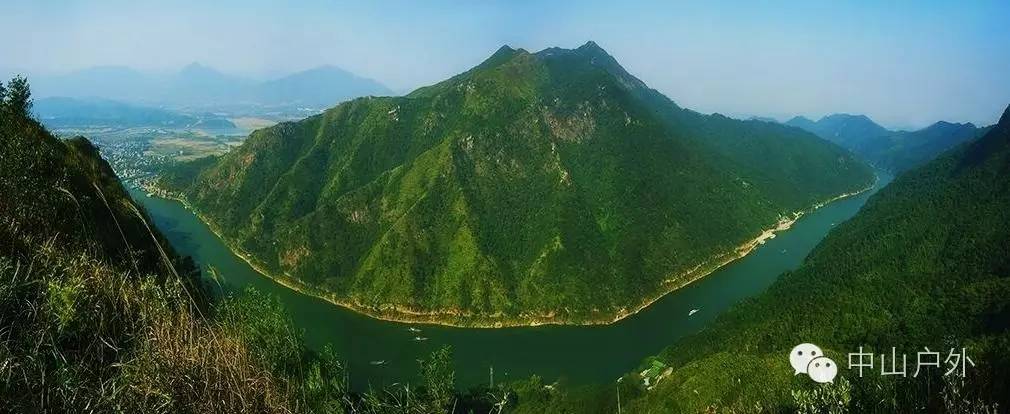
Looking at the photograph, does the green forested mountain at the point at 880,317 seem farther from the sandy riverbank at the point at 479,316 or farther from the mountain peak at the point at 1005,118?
the sandy riverbank at the point at 479,316

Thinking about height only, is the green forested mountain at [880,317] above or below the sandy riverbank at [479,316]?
above

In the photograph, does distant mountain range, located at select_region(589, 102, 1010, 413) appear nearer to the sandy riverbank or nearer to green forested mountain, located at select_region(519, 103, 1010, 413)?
green forested mountain, located at select_region(519, 103, 1010, 413)

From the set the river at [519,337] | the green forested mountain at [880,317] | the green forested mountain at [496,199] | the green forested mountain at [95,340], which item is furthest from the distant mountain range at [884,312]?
the green forested mountain at [496,199]

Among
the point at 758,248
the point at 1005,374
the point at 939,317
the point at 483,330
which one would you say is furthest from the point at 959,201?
the point at 1005,374

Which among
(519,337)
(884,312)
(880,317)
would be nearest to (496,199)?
(519,337)

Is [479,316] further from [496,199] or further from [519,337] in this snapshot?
[496,199]

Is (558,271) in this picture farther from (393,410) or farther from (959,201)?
(393,410)

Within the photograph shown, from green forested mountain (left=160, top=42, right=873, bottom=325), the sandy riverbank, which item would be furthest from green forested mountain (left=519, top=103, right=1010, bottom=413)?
green forested mountain (left=160, top=42, right=873, bottom=325)
